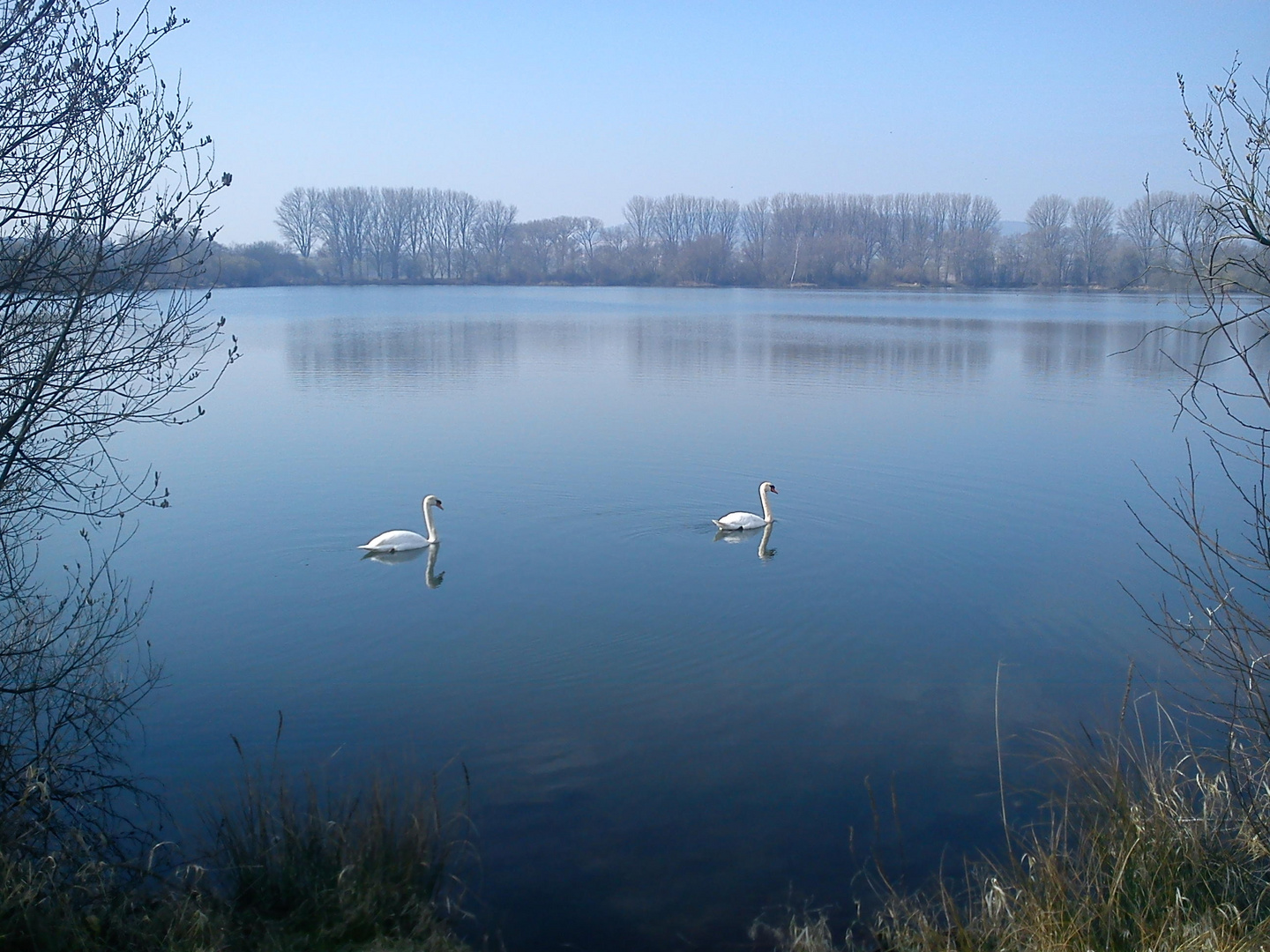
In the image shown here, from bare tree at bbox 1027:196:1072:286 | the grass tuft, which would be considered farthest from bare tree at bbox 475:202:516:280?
the grass tuft

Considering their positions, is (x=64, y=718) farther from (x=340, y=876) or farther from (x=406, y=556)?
(x=406, y=556)

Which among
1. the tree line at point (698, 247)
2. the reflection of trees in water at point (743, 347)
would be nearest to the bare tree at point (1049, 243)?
the tree line at point (698, 247)

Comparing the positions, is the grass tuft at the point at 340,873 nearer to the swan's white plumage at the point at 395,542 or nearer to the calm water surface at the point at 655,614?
Answer: the calm water surface at the point at 655,614

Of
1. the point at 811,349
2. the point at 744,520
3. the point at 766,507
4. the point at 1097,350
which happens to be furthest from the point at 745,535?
the point at 1097,350

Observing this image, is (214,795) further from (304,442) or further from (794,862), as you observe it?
(304,442)

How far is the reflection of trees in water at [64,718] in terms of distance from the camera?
15.6ft

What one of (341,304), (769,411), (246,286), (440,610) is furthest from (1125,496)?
(246,286)

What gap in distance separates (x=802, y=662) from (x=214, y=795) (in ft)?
13.1

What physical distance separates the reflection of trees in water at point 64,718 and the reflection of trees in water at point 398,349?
14.3 metres

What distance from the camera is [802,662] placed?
283 inches

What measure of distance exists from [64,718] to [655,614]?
4.22m

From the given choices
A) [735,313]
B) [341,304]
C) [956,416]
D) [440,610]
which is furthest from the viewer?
[341,304]

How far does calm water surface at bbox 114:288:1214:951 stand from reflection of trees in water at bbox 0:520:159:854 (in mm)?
242

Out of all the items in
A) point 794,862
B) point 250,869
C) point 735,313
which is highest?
point 735,313
